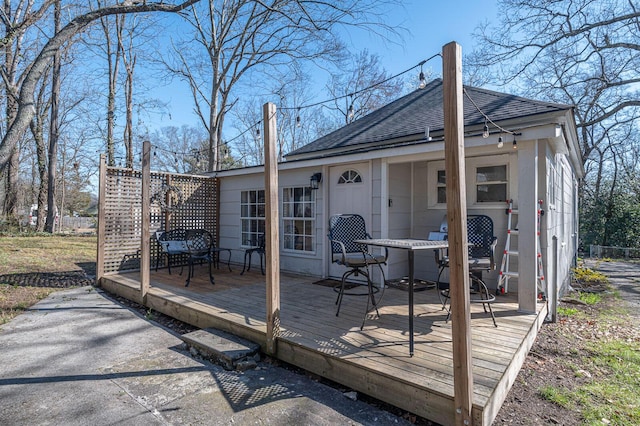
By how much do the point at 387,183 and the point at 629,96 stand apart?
13.9m

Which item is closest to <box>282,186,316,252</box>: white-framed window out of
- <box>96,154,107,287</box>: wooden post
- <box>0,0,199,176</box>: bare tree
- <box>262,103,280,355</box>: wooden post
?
<box>262,103,280,355</box>: wooden post

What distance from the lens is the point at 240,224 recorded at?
700 centimetres

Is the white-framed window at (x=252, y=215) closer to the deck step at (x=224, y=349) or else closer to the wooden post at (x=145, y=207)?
the wooden post at (x=145, y=207)

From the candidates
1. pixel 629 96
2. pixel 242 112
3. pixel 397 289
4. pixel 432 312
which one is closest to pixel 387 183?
pixel 397 289

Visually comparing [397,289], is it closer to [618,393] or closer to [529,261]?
[529,261]

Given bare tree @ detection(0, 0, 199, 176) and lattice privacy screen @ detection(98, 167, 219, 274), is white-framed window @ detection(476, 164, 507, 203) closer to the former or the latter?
lattice privacy screen @ detection(98, 167, 219, 274)

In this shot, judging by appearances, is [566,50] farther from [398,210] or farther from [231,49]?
[231,49]

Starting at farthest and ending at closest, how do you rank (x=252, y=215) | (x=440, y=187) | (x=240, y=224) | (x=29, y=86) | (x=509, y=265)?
(x=240, y=224) < (x=252, y=215) < (x=29, y=86) < (x=440, y=187) < (x=509, y=265)

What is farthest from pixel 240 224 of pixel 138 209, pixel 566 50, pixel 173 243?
pixel 566 50

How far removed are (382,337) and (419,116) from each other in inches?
182

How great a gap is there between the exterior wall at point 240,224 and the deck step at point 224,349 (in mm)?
2523

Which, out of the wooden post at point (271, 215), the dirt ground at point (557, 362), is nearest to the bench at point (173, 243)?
Answer: the wooden post at point (271, 215)

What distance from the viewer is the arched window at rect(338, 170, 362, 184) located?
5.32m

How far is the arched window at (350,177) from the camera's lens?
532cm
